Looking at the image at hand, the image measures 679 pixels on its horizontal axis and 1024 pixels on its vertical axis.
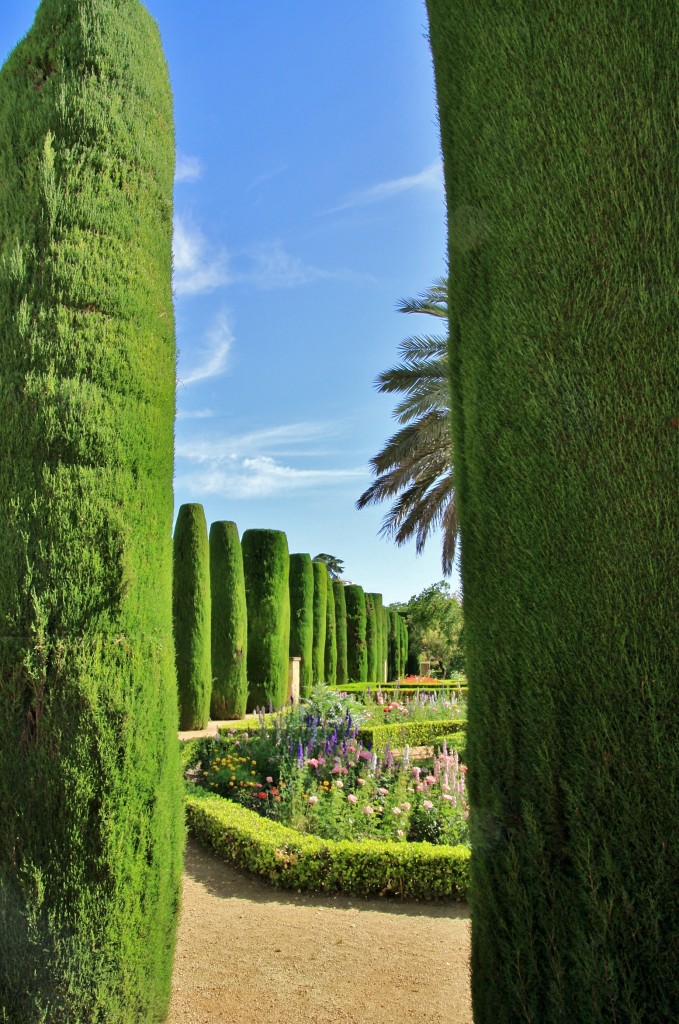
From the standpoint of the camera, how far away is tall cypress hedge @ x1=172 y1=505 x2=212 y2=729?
13398mm

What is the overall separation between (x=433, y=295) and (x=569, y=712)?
1431cm

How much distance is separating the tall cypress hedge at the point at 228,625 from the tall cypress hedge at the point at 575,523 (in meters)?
13.5

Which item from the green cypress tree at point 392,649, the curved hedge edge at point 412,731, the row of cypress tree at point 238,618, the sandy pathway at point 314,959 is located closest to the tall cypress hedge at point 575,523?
the sandy pathway at point 314,959

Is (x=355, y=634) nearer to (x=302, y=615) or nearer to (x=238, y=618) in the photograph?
(x=302, y=615)

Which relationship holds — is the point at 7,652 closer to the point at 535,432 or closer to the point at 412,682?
the point at 535,432

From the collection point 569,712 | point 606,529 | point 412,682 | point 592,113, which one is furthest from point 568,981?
point 412,682

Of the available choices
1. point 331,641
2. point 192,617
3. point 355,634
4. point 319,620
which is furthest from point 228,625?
point 355,634

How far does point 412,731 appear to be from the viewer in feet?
37.8

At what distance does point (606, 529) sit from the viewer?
2.07 metres

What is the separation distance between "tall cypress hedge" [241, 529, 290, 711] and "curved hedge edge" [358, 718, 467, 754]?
5475 mm

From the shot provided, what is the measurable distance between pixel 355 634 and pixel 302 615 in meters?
6.84

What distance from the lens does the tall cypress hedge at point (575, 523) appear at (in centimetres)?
197

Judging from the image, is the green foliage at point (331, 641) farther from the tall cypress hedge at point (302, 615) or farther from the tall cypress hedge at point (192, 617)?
the tall cypress hedge at point (192, 617)

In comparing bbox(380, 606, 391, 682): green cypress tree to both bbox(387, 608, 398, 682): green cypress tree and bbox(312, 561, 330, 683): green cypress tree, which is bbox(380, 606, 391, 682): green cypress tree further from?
bbox(312, 561, 330, 683): green cypress tree
